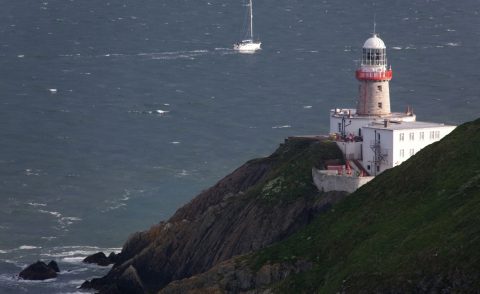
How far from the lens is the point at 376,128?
405ft

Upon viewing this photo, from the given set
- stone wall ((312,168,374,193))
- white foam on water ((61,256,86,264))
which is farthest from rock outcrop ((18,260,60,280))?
stone wall ((312,168,374,193))

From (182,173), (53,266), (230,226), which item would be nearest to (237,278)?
(230,226)

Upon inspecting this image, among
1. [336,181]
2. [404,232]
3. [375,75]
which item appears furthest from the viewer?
[375,75]

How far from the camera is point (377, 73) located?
5123 inches

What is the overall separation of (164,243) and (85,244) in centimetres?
1833

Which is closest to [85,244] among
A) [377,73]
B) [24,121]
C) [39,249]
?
[39,249]

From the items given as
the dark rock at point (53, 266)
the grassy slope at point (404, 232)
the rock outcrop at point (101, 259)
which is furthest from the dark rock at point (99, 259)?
the grassy slope at point (404, 232)

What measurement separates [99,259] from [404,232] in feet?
153

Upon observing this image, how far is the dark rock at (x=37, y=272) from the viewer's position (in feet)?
435

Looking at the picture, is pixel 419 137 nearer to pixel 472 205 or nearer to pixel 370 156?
pixel 370 156

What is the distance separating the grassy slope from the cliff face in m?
10.2

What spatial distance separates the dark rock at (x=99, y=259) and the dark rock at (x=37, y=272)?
4688 millimetres

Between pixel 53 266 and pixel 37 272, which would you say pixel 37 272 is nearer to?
pixel 37 272

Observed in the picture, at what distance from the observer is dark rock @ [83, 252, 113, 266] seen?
137 m
